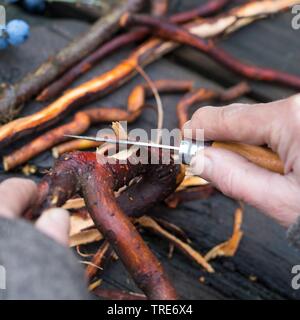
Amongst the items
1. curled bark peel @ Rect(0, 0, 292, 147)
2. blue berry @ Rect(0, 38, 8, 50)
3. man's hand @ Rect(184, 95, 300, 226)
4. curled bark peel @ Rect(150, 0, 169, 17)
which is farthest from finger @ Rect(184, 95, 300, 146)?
curled bark peel @ Rect(150, 0, 169, 17)

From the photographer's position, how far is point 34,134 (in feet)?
4.13

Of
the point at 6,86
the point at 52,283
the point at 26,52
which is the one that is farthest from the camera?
the point at 26,52

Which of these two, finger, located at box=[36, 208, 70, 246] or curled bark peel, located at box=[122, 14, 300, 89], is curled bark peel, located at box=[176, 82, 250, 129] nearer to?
curled bark peel, located at box=[122, 14, 300, 89]

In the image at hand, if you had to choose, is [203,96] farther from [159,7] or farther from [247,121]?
[247,121]

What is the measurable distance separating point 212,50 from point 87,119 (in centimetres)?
47

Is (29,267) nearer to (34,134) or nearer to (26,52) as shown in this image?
(34,134)

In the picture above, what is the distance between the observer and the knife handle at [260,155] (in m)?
0.83

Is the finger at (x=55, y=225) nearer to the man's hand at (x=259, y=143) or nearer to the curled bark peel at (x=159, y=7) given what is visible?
the man's hand at (x=259, y=143)

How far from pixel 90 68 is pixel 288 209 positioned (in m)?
0.79

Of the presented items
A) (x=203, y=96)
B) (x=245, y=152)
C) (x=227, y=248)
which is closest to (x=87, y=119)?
(x=203, y=96)

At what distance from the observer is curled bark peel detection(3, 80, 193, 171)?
1.20 metres

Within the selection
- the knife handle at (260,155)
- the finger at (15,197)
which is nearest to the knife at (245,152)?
the knife handle at (260,155)

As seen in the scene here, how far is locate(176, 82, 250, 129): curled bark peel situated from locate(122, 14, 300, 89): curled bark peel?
0.16 ft
